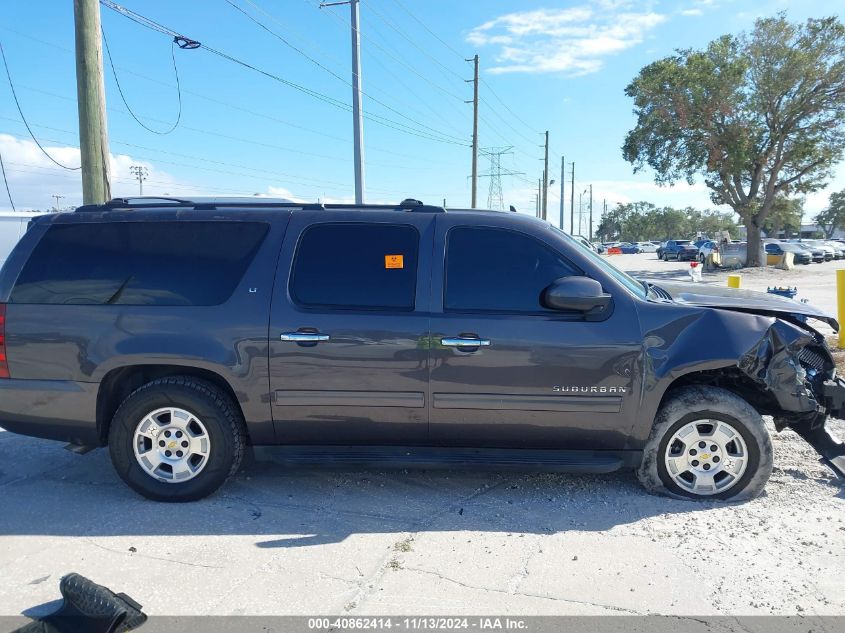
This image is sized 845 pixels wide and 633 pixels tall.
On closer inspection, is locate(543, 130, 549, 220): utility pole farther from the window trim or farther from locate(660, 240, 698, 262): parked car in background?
the window trim

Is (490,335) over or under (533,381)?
over

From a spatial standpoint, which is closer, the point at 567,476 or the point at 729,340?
the point at 729,340

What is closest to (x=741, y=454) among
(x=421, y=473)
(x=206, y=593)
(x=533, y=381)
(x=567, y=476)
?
(x=567, y=476)

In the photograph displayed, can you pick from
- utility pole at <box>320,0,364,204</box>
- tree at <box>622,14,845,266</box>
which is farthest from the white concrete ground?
tree at <box>622,14,845,266</box>

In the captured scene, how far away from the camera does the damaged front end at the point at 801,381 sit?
12.8ft

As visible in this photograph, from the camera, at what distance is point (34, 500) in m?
4.12

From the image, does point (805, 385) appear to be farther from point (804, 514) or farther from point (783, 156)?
point (783, 156)

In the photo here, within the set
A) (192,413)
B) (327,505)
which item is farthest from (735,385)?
(192,413)

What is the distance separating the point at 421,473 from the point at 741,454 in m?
2.16

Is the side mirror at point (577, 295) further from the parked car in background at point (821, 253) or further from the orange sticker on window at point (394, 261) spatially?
the parked car in background at point (821, 253)

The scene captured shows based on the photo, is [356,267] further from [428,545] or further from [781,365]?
[781,365]

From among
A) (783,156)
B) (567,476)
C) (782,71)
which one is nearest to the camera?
(567,476)

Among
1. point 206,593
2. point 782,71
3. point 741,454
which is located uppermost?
point 782,71

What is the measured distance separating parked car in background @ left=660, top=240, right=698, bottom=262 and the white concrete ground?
47.8m
